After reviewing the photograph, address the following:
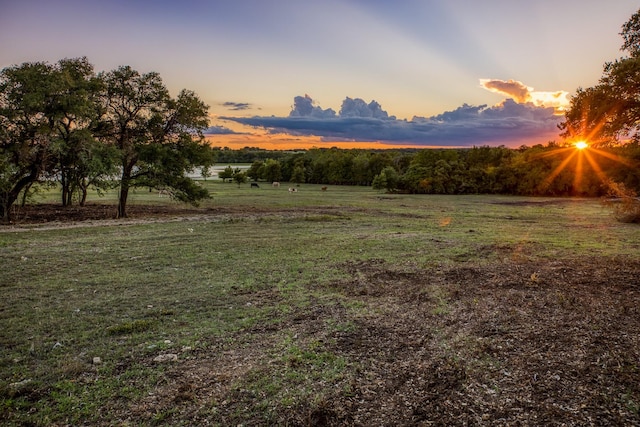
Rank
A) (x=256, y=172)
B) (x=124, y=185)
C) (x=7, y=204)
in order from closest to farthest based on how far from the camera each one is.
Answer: (x=7, y=204) < (x=124, y=185) < (x=256, y=172)

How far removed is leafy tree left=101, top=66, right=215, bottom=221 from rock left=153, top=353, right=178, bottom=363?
24.4 m

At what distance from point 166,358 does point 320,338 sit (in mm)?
2608

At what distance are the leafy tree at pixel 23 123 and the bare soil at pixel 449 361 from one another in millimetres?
21766

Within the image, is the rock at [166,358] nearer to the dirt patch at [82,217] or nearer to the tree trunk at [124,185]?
the dirt patch at [82,217]

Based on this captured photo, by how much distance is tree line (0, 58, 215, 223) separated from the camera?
901 inches

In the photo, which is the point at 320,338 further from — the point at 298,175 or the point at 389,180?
the point at 298,175

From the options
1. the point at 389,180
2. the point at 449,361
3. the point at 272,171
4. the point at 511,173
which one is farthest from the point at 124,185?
the point at 272,171

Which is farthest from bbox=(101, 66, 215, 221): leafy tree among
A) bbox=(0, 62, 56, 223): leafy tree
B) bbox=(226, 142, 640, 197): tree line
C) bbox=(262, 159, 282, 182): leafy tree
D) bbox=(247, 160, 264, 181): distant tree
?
bbox=(247, 160, 264, 181): distant tree

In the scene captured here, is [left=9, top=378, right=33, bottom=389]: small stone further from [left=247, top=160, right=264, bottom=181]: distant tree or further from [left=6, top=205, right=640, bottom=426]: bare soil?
[left=247, top=160, right=264, bottom=181]: distant tree

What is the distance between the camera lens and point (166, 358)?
6164 millimetres

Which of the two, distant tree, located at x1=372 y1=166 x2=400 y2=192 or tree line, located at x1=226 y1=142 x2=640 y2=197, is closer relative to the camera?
tree line, located at x1=226 y1=142 x2=640 y2=197

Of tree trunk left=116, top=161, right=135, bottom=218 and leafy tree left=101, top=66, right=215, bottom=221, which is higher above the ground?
leafy tree left=101, top=66, right=215, bottom=221

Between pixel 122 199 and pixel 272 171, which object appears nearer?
pixel 122 199

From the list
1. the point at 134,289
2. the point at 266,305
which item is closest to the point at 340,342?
the point at 266,305
